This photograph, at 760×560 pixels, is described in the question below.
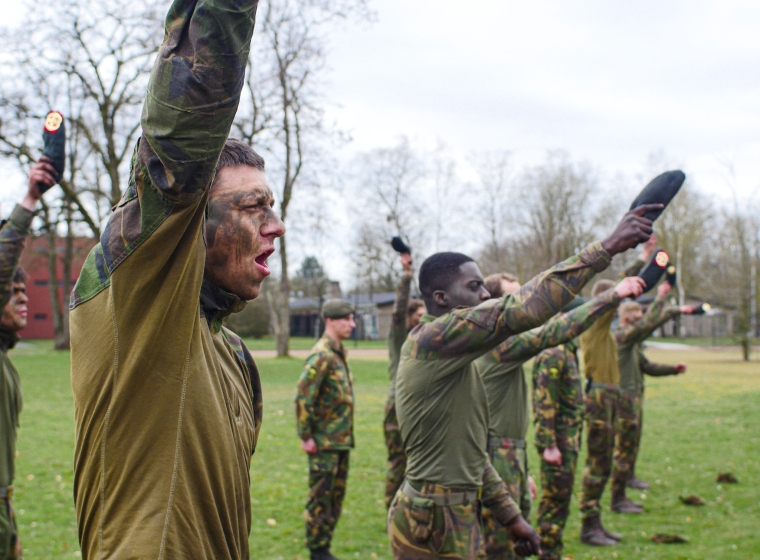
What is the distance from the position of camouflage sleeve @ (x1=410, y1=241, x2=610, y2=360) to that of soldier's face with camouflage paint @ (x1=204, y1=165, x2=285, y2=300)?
1988 millimetres

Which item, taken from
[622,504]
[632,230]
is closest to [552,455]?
[622,504]

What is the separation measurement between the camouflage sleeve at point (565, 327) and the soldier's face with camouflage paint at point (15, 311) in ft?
12.5

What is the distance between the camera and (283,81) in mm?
28094

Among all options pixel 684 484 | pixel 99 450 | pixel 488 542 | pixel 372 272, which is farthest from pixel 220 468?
pixel 372 272

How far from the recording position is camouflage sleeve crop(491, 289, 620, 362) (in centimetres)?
452

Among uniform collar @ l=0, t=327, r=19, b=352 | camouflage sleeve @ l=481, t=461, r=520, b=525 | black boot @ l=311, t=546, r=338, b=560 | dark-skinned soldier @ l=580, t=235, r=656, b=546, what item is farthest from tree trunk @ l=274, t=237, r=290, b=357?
camouflage sleeve @ l=481, t=461, r=520, b=525

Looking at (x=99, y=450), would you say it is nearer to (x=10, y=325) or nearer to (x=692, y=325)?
(x=10, y=325)

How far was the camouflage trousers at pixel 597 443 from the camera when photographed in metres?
7.99

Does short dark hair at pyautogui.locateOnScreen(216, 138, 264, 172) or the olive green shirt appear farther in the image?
short dark hair at pyautogui.locateOnScreen(216, 138, 264, 172)

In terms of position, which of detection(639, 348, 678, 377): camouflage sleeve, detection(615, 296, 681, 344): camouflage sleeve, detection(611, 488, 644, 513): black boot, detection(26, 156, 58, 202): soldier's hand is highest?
detection(26, 156, 58, 202): soldier's hand

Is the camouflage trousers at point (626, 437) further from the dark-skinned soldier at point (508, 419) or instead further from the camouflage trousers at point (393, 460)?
the dark-skinned soldier at point (508, 419)

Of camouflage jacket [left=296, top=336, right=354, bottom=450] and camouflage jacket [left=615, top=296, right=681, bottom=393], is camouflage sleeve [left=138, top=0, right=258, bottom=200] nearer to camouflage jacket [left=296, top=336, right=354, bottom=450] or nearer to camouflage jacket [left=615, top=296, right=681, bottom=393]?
camouflage jacket [left=296, top=336, right=354, bottom=450]

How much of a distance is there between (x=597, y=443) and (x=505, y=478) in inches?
143

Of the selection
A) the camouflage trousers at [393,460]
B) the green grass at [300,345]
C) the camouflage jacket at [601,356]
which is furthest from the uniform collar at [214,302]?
the green grass at [300,345]
